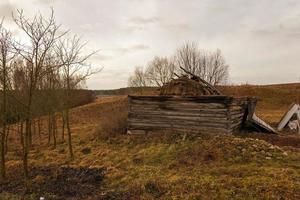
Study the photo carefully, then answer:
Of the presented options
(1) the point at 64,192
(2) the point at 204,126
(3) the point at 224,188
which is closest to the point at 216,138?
(2) the point at 204,126

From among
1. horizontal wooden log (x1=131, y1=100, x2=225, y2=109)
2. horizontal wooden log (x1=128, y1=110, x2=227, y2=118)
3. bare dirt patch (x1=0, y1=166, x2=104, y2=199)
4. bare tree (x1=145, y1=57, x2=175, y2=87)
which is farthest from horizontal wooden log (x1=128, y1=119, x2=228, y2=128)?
bare tree (x1=145, y1=57, x2=175, y2=87)

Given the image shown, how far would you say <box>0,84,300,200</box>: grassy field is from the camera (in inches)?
319

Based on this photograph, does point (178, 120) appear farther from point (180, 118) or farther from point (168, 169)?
point (168, 169)

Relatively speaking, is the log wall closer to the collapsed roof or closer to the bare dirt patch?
the collapsed roof

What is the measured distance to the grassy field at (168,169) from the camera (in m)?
8.09

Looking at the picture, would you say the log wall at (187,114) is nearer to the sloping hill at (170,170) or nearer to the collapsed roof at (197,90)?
the collapsed roof at (197,90)

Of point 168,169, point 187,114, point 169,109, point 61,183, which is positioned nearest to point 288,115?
point 187,114

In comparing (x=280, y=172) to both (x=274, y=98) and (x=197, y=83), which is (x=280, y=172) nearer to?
(x=197, y=83)

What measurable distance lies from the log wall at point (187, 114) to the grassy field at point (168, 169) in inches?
30.0

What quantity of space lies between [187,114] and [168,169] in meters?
4.59

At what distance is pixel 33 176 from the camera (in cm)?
1180

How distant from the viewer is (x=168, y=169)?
10414 mm

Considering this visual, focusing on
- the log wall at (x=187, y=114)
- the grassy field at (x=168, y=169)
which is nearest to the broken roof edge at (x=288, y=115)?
the log wall at (x=187, y=114)

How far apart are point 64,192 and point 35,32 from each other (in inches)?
201
